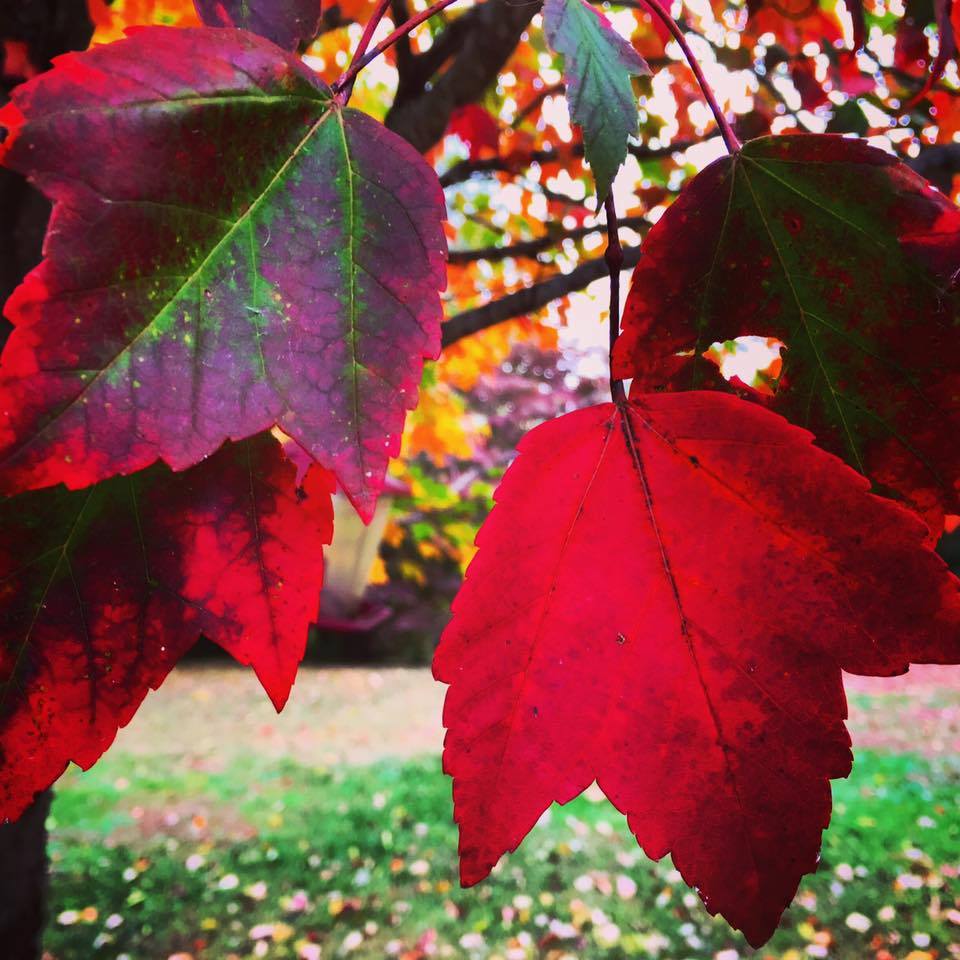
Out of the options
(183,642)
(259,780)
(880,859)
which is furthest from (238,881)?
(183,642)

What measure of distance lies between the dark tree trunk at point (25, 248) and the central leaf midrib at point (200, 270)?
1.04 metres

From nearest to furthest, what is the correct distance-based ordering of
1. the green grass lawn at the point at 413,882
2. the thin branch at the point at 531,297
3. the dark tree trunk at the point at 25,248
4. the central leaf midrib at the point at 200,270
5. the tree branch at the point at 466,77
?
the central leaf midrib at the point at 200,270, the dark tree trunk at the point at 25,248, the thin branch at the point at 531,297, the tree branch at the point at 466,77, the green grass lawn at the point at 413,882

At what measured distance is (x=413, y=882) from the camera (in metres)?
3.12

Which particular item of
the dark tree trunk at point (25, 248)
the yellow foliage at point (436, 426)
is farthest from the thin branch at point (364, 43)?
the yellow foliage at point (436, 426)

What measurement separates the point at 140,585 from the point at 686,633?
26 cm

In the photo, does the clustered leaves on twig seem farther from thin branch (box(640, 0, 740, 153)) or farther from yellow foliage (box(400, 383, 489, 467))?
yellow foliage (box(400, 383, 489, 467))

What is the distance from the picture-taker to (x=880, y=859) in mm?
3219

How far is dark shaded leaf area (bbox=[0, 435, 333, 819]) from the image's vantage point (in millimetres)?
383

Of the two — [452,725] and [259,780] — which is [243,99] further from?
[259,780]

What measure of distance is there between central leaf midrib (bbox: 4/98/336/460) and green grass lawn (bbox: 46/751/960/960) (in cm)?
278

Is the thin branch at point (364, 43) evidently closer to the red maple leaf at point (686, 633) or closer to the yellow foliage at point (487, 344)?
the red maple leaf at point (686, 633)

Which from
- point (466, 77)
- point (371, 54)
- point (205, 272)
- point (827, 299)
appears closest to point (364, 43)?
point (371, 54)

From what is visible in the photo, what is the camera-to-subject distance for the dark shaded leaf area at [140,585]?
0.38 metres

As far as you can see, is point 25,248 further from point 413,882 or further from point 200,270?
point 413,882
